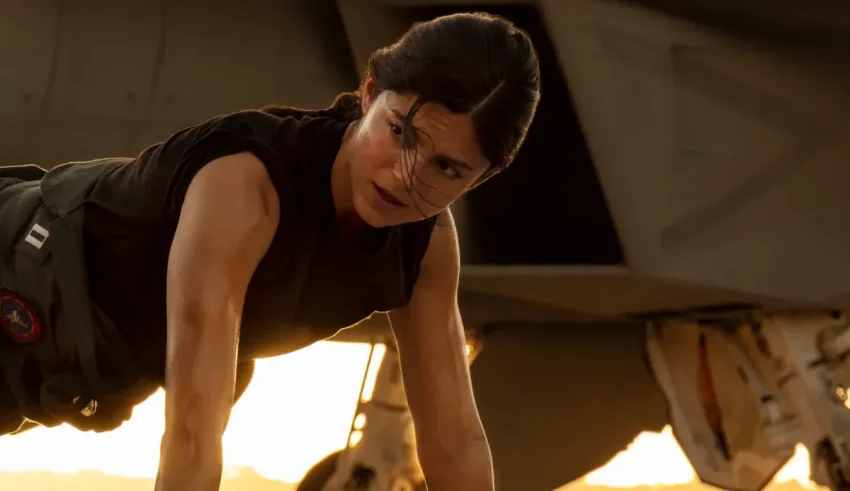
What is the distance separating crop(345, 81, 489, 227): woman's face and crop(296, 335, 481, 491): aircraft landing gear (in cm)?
75

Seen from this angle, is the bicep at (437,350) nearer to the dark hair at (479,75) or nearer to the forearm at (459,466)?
the forearm at (459,466)

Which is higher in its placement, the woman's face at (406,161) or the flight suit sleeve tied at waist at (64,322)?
the woman's face at (406,161)

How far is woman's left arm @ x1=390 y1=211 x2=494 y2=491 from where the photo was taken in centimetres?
59

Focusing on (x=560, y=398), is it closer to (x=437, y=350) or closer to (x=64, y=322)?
(x=437, y=350)

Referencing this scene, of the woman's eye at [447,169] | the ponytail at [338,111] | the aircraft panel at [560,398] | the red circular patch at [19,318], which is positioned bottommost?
the aircraft panel at [560,398]

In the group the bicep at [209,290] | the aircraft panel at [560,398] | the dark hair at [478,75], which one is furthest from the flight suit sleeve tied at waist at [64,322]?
the aircraft panel at [560,398]

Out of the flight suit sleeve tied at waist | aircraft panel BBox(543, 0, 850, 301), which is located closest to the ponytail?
the flight suit sleeve tied at waist

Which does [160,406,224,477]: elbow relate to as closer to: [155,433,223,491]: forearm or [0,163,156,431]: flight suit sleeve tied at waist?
[155,433,223,491]: forearm

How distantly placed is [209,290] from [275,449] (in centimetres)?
94

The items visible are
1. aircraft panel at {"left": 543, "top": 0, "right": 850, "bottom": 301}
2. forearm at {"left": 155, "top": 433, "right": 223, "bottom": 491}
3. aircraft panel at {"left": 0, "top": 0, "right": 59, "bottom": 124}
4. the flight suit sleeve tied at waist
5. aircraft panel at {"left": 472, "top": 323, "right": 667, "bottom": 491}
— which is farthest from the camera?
aircraft panel at {"left": 472, "top": 323, "right": 667, "bottom": 491}

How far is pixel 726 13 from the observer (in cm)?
106

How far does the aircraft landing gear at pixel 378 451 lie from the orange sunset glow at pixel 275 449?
0.12 ft

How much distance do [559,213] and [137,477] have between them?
2.17 ft

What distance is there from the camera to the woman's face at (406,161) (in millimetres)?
454
